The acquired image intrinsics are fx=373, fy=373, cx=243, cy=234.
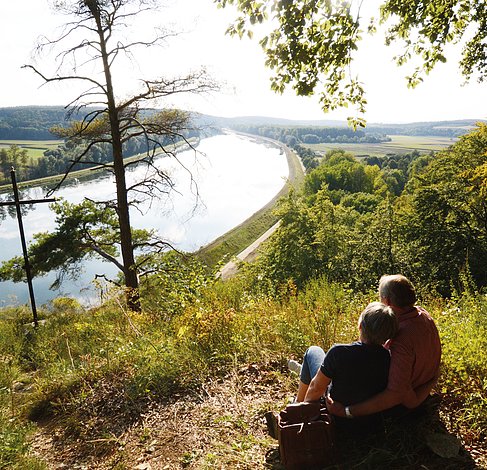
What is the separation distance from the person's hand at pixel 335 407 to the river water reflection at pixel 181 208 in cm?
565

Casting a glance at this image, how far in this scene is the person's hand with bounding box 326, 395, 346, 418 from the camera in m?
2.62

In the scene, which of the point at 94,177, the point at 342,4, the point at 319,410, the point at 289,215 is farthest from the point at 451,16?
the point at 94,177

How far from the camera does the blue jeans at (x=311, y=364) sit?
9.56 feet

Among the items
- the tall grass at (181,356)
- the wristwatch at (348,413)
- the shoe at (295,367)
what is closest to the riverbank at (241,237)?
the tall grass at (181,356)

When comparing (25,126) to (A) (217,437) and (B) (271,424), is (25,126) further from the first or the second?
(B) (271,424)

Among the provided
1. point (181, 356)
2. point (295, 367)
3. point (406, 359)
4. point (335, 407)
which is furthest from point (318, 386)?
point (181, 356)

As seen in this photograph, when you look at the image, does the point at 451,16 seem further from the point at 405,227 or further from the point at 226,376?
the point at 405,227

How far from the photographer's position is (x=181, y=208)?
45.0 m

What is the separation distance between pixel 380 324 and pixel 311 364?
0.76 meters

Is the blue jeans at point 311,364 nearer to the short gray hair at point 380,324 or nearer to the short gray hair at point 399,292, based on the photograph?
the short gray hair at point 380,324

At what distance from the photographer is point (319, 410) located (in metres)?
2.63

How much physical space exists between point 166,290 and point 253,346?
2.44m

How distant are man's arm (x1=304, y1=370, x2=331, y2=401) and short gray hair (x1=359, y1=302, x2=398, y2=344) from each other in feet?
1.37

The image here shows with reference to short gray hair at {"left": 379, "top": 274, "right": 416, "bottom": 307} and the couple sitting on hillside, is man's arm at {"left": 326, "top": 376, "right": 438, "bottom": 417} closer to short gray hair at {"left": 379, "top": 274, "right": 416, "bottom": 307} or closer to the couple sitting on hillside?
the couple sitting on hillside
